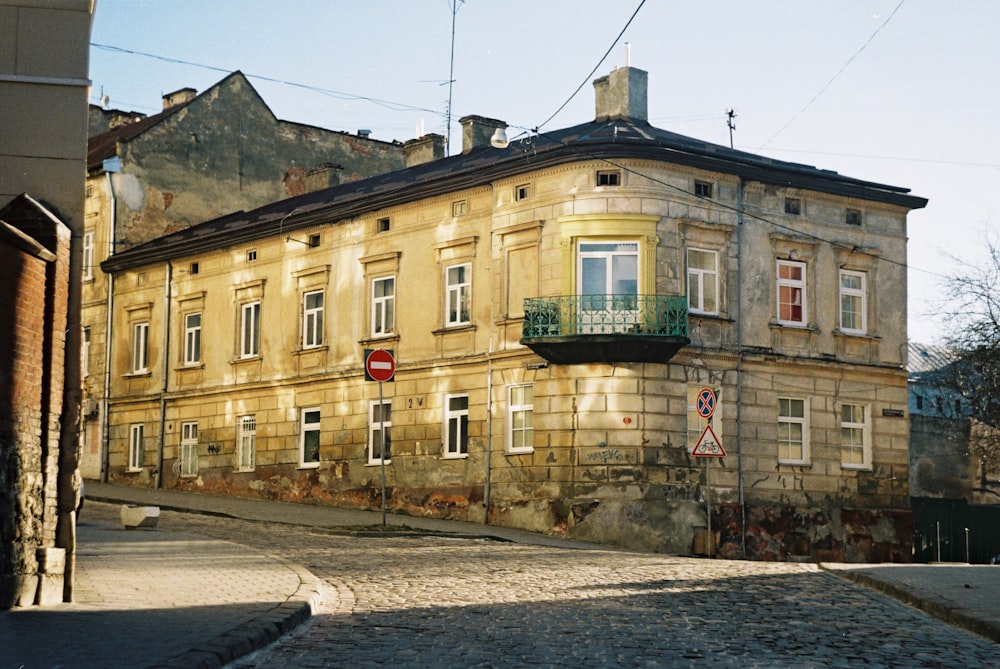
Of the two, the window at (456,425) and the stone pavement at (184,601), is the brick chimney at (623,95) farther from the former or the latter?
the stone pavement at (184,601)

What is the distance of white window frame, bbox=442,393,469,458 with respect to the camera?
3061 centimetres

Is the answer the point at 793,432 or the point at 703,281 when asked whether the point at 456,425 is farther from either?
the point at 793,432

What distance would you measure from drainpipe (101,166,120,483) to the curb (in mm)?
27232

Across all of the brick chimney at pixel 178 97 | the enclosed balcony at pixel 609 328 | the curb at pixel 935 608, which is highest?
the brick chimney at pixel 178 97

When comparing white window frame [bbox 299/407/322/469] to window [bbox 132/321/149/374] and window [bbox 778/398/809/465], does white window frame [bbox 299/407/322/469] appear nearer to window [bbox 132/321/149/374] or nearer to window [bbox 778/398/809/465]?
window [bbox 132/321/149/374]

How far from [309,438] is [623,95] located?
A: 37.4 ft

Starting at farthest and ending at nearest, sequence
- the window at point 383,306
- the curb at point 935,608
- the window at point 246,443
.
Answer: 1. the window at point 246,443
2. the window at point 383,306
3. the curb at point 935,608

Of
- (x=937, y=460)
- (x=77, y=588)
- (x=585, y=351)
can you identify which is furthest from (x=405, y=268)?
(x=937, y=460)

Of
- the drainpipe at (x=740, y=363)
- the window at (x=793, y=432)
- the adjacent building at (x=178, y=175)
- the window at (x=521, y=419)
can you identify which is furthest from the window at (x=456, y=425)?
the adjacent building at (x=178, y=175)

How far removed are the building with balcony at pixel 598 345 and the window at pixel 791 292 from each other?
0.05m

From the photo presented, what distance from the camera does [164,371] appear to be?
127 feet

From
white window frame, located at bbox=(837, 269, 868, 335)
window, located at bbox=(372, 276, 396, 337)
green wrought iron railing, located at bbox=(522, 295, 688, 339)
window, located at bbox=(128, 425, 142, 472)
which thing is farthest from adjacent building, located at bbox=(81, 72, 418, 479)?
white window frame, located at bbox=(837, 269, 868, 335)

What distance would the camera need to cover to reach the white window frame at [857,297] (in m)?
31.9

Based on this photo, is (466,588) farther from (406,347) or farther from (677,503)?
(406,347)
